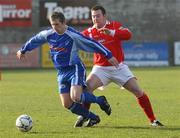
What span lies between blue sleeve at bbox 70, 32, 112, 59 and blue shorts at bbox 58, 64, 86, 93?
14.9 inches

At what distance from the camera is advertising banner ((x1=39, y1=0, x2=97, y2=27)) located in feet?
147

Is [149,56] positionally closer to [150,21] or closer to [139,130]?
[150,21]

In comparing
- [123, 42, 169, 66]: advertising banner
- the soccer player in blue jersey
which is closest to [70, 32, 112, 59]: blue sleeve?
the soccer player in blue jersey

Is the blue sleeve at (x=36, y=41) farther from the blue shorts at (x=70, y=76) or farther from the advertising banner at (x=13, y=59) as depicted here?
the advertising banner at (x=13, y=59)

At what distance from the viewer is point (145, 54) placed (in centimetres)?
4109

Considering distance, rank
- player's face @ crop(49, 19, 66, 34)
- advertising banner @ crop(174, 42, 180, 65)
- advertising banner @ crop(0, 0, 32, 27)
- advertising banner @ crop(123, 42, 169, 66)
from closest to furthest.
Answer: player's face @ crop(49, 19, 66, 34) < advertising banner @ crop(123, 42, 169, 66) < advertising banner @ crop(174, 42, 180, 65) < advertising banner @ crop(0, 0, 32, 27)

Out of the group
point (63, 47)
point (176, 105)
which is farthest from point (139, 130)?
point (176, 105)

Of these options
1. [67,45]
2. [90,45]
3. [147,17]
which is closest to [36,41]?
[67,45]

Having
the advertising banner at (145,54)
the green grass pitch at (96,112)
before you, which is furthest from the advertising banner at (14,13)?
the green grass pitch at (96,112)

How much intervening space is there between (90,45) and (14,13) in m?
34.9

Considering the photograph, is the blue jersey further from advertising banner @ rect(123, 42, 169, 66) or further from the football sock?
advertising banner @ rect(123, 42, 169, 66)

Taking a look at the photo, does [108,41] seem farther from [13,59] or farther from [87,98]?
[13,59]

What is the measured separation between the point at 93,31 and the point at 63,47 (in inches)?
37.7

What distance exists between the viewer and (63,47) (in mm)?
10430
